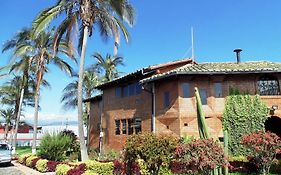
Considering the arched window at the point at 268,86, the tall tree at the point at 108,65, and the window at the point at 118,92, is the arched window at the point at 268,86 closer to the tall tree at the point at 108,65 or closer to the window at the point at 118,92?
the window at the point at 118,92

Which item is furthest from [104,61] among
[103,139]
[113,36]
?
[113,36]

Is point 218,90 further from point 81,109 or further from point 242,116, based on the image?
point 81,109

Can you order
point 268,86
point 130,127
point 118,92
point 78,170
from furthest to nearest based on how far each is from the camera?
point 118,92 < point 130,127 < point 268,86 < point 78,170

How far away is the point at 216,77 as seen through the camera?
1820cm

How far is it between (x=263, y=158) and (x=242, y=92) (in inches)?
202

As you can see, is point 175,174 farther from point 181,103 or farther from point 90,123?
point 90,123

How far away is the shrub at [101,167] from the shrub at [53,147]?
6671mm

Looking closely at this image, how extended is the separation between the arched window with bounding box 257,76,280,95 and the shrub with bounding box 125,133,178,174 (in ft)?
31.5

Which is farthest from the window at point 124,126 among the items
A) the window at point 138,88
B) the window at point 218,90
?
the window at point 218,90

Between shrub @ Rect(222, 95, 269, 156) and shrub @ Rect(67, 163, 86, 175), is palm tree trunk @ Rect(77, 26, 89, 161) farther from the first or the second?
shrub @ Rect(222, 95, 269, 156)

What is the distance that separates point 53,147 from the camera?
20.5 meters

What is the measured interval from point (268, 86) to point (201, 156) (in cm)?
1054

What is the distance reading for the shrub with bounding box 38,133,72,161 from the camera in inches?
805

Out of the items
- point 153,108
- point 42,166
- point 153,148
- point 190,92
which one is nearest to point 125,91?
point 153,108
